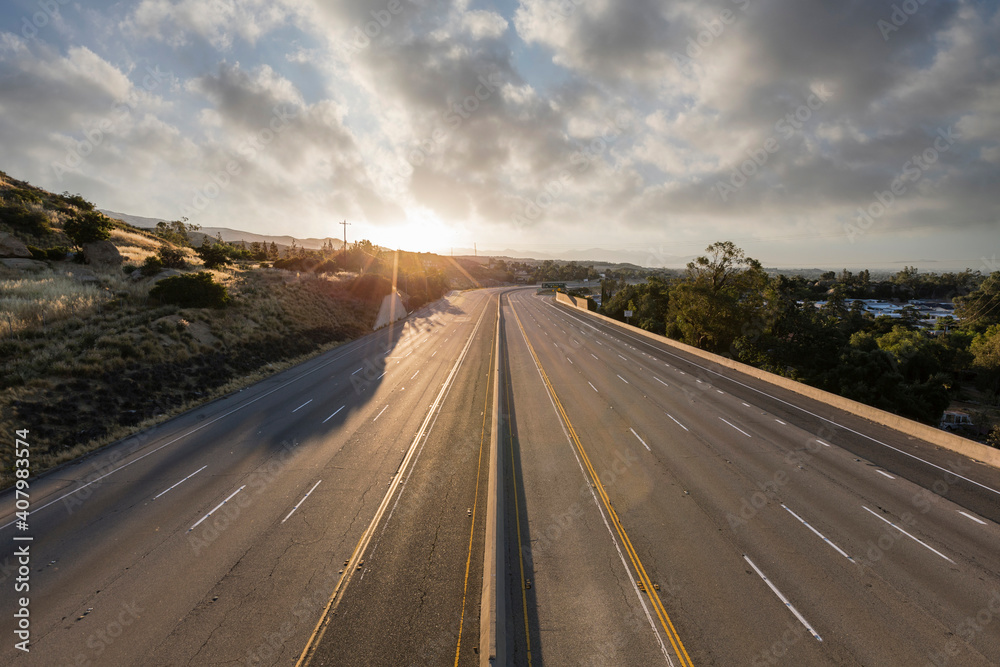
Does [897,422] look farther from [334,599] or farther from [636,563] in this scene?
[334,599]

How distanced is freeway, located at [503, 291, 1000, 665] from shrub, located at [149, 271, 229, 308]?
31629 millimetres

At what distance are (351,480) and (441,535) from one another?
16.4ft

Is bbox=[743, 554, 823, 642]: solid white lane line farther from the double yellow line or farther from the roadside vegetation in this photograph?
the roadside vegetation

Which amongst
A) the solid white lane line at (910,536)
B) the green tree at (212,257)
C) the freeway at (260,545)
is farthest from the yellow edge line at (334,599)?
the green tree at (212,257)

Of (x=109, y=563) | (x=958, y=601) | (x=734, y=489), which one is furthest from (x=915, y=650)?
(x=109, y=563)

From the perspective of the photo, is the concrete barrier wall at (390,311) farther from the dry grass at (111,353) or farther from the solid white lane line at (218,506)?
the solid white lane line at (218,506)

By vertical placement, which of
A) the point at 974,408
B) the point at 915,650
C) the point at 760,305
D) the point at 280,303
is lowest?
the point at 974,408

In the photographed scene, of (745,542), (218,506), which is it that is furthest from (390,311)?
(745,542)

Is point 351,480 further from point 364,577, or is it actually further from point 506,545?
point 506,545

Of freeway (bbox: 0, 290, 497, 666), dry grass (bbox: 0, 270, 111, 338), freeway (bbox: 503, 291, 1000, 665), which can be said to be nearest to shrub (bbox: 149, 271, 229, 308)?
dry grass (bbox: 0, 270, 111, 338)

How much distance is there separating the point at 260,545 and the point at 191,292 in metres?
32.6

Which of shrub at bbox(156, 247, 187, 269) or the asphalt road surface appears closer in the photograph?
the asphalt road surface

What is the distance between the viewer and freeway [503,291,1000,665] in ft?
26.4

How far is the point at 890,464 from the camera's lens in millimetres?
15461
